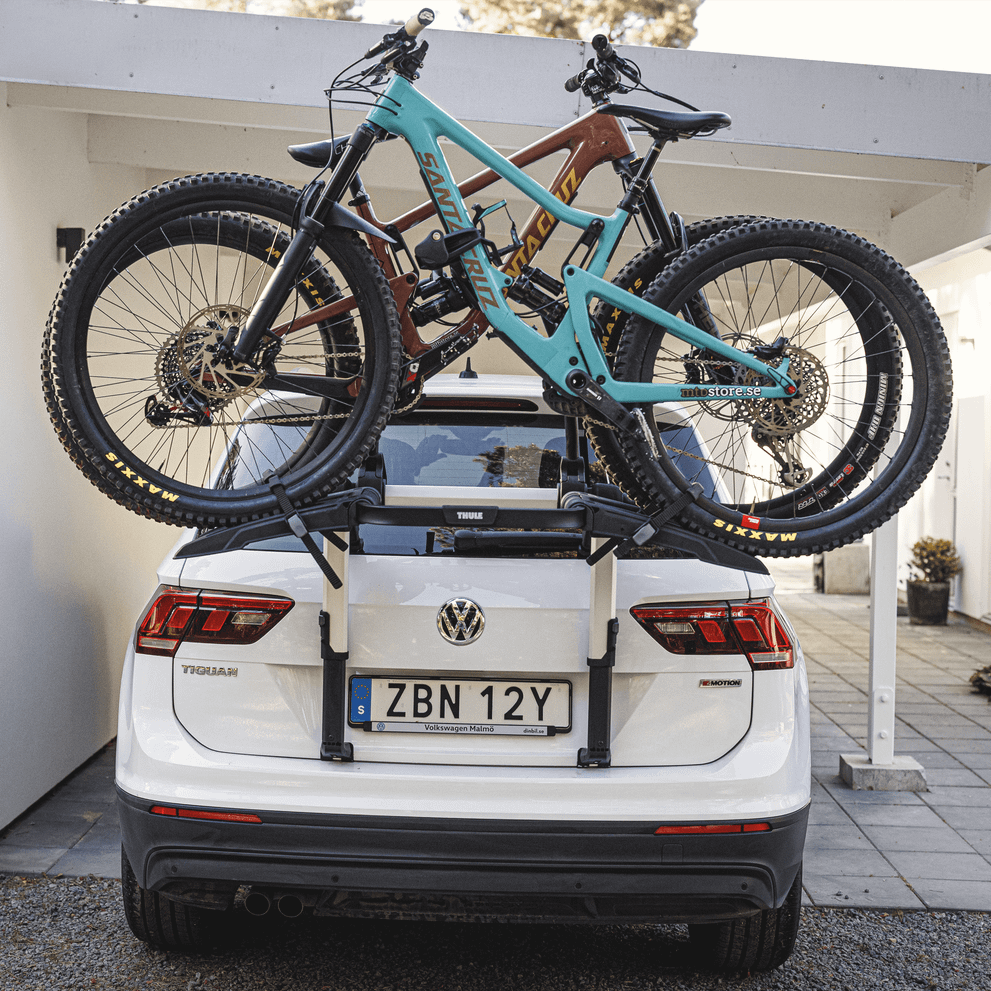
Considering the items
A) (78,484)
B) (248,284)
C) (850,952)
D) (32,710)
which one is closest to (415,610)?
(248,284)

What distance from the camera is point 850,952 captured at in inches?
129

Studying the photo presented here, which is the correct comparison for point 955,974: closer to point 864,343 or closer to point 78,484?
point 864,343

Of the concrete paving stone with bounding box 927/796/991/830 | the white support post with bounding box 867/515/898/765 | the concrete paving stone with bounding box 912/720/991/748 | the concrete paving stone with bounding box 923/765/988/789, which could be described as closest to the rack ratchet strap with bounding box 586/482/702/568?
the white support post with bounding box 867/515/898/765

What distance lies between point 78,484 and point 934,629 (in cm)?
877

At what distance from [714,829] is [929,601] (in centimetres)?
920

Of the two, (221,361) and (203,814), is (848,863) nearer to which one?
(203,814)

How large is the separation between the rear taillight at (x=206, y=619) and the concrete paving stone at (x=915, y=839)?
2902 millimetres

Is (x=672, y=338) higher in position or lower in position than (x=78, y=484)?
higher

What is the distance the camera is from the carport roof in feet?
→ 12.0

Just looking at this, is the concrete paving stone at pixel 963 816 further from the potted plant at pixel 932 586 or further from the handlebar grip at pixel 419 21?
the potted plant at pixel 932 586

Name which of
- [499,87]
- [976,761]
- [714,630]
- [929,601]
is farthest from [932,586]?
[714,630]

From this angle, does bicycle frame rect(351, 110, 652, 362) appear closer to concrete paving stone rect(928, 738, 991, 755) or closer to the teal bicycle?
the teal bicycle

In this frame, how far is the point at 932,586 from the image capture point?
10648 millimetres

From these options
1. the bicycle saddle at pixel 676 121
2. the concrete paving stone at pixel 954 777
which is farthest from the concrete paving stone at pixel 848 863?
the bicycle saddle at pixel 676 121
